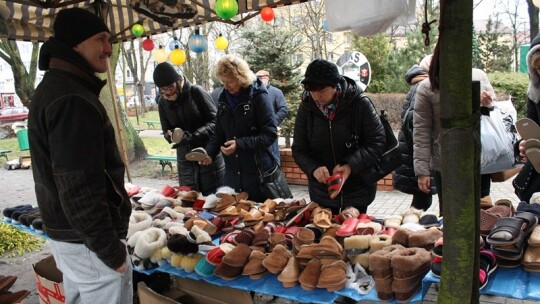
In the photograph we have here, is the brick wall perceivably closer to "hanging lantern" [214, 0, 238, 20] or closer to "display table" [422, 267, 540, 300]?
"hanging lantern" [214, 0, 238, 20]

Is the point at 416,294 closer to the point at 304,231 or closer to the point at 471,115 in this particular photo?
the point at 304,231

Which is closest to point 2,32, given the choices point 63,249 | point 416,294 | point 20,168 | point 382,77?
point 63,249

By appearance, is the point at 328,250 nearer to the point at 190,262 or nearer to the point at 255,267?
the point at 255,267

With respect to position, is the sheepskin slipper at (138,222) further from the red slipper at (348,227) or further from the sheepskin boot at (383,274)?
the sheepskin boot at (383,274)

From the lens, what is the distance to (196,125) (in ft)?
12.5

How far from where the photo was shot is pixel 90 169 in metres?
1.65

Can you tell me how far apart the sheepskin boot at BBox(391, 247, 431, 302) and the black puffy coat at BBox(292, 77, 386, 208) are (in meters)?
0.95

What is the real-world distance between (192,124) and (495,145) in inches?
95.3

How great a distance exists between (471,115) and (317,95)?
1.71 metres

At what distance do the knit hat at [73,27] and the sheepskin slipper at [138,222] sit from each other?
121cm

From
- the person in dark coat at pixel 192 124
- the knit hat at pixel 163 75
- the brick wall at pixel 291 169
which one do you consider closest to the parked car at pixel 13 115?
the brick wall at pixel 291 169

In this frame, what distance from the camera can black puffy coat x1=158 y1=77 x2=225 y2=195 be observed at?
375 centimetres

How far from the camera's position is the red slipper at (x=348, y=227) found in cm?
201

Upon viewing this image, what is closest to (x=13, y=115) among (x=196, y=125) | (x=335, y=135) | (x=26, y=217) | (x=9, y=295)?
(x=26, y=217)
